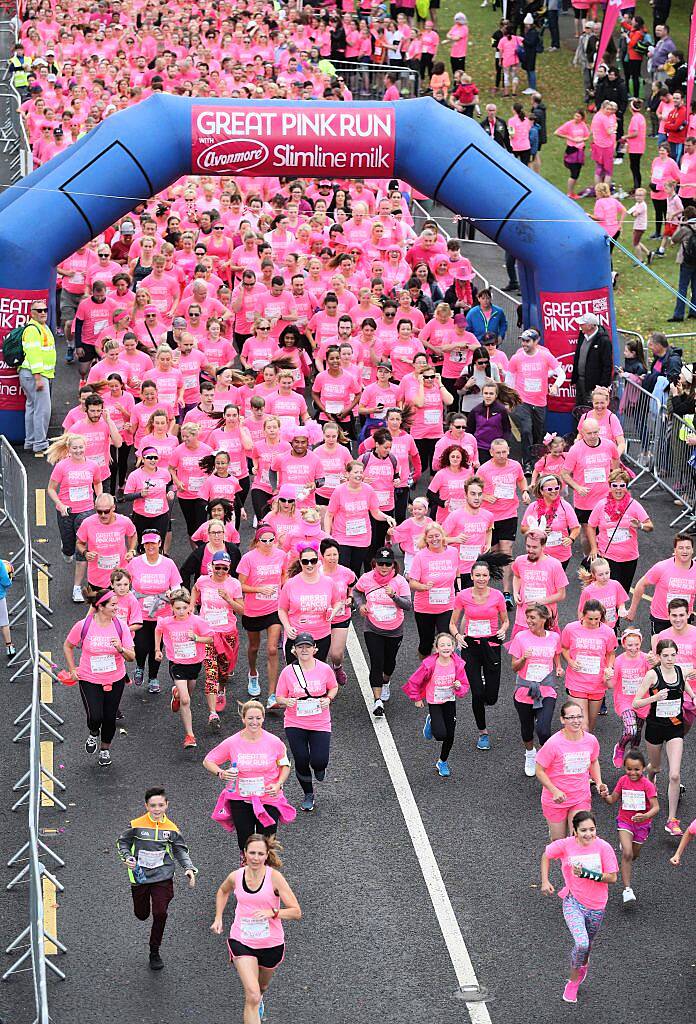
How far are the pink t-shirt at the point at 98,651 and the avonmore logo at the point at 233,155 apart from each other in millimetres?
7952

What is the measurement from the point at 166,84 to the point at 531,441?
46.8 feet

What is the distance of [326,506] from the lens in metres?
15.8

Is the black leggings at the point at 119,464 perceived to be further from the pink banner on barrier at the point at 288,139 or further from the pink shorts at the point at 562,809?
the pink shorts at the point at 562,809

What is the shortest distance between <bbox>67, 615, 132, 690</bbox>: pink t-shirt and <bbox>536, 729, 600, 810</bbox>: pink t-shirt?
325 centimetres

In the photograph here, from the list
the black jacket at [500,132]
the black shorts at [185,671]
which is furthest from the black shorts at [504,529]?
the black jacket at [500,132]

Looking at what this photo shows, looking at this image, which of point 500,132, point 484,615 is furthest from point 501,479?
point 500,132

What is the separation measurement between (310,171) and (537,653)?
8.59 m

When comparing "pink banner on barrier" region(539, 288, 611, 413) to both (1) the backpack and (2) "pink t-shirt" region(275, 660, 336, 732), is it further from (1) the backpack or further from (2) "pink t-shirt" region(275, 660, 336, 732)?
(2) "pink t-shirt" region(275, 660, 336, 732)

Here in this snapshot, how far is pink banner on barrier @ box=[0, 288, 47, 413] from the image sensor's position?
19375mm

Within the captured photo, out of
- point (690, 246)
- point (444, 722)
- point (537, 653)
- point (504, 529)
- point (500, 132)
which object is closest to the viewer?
point (537, 653)

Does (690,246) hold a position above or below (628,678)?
below

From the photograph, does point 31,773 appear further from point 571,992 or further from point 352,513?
point 352,513

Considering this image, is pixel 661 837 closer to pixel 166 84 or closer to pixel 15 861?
pixel 15 861

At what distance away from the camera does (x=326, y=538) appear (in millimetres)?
14133
